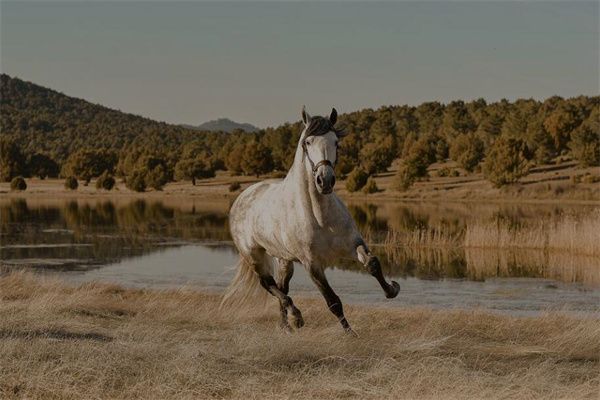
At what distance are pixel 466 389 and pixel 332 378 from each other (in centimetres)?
123

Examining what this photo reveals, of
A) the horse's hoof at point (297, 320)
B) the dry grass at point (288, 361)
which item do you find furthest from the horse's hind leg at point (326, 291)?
the horse's hoof at point (297, 320)

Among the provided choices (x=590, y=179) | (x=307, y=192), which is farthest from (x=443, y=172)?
(x=307, y=192)

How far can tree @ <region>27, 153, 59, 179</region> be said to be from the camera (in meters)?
127

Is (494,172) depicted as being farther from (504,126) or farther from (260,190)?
(260,190)

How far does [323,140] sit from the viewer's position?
9.24 metres

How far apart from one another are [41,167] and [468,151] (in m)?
70.5

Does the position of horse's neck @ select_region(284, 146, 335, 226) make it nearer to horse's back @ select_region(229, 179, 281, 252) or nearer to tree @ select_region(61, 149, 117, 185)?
horse's back @ select_region(229, 179, 281, 252)

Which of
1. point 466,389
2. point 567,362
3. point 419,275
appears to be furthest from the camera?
point 419,275

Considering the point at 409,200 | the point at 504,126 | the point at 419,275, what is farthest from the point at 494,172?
the point at 419,275

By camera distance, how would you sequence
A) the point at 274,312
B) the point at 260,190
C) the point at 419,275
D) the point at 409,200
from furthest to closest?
the point at 409,200 < the point at 419,275 < the point at 274,312 < the point at 260,190

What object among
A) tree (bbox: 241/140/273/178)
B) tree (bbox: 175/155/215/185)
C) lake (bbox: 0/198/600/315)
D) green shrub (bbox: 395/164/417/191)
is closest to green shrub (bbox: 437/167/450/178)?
green shrub (bbox: 395/164/417/191)

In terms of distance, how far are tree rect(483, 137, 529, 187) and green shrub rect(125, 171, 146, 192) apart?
41.7 metres

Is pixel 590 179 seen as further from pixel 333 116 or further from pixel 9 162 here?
pixel 9 162

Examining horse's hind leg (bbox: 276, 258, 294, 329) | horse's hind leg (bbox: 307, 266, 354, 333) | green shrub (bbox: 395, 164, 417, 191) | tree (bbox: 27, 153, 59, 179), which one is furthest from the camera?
tree (bbox: 27, 153, 59, 179)
